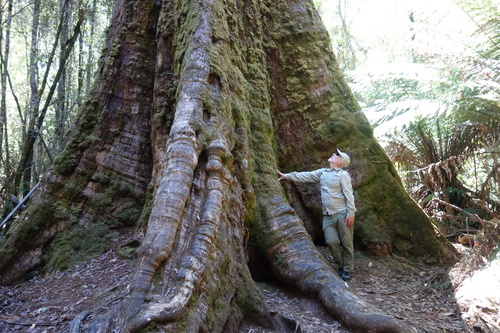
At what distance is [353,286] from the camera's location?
4539 mm

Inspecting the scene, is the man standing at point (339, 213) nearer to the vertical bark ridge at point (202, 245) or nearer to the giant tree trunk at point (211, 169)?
the giant tree trunk at point (211, 169)

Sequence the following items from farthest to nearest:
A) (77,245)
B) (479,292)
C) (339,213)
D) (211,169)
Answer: (339,213), (77,245), (479,292), (211,169)

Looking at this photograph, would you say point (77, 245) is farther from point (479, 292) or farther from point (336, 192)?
point (479, 292)

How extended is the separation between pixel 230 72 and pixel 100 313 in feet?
10.4

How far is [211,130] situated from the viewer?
3.81 metres

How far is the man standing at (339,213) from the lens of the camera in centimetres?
479

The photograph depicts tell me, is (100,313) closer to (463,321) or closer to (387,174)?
(463,321)

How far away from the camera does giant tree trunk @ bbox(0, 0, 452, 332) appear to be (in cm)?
303

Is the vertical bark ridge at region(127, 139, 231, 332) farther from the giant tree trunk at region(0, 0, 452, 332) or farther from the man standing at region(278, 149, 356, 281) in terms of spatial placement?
the man standing at region(278, 149, 356, 281)

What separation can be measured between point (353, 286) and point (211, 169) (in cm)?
242

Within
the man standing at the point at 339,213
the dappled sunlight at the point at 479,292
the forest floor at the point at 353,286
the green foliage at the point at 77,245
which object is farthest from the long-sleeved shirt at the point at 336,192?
the green foliage at the point at 77,245

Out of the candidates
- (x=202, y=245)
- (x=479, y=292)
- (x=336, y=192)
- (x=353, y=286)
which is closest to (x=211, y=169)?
(x=202, y=245)

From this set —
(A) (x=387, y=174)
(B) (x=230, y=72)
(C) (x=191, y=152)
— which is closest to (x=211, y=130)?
(C) (x=191, y=152)

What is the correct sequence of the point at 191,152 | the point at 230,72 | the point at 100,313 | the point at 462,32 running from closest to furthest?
the point at 100,313 < the point at 191,152 < the point at 230,72 < the point at 462,32
